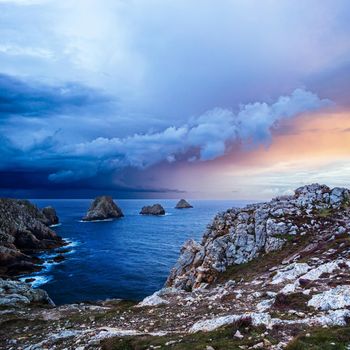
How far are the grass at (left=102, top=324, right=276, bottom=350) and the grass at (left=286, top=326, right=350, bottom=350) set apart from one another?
4.41ft

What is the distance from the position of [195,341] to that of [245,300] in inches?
426

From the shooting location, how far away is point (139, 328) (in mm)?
24641

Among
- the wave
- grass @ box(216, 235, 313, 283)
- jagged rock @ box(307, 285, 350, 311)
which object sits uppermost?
jagged rock @ box(307, 285, 350, 311)

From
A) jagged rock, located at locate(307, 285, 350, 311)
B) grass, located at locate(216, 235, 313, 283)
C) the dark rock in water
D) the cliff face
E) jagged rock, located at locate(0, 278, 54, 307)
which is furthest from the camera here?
the dark rock in water

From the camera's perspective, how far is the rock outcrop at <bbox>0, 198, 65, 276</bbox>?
97.8m

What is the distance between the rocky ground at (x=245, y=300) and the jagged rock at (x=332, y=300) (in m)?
0.06

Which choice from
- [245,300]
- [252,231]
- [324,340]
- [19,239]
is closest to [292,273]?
[245,300]

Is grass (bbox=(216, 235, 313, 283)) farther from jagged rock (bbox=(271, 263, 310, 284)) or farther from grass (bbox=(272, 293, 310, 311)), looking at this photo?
grass (bbox=(272, 293, 310, 311))

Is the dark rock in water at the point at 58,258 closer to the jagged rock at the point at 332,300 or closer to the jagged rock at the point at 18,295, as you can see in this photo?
the jagged rock at the point at 18,295

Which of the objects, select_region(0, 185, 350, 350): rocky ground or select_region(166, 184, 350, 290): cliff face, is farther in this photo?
select_region(166, 184, 350, 290): cliff face

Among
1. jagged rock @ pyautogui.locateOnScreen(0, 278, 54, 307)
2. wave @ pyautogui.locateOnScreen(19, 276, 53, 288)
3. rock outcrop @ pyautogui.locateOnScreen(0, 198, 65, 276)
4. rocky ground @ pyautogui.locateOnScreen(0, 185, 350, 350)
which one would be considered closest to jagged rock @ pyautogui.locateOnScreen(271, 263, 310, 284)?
rocky ground @ pyautogui.locateOnScreen(0, 185, 350, 350)

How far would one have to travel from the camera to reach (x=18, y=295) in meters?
52.2

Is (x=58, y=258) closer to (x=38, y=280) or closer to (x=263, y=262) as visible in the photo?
(x=38, y=280)

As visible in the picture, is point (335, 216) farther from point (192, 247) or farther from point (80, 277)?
point (80, 277)
